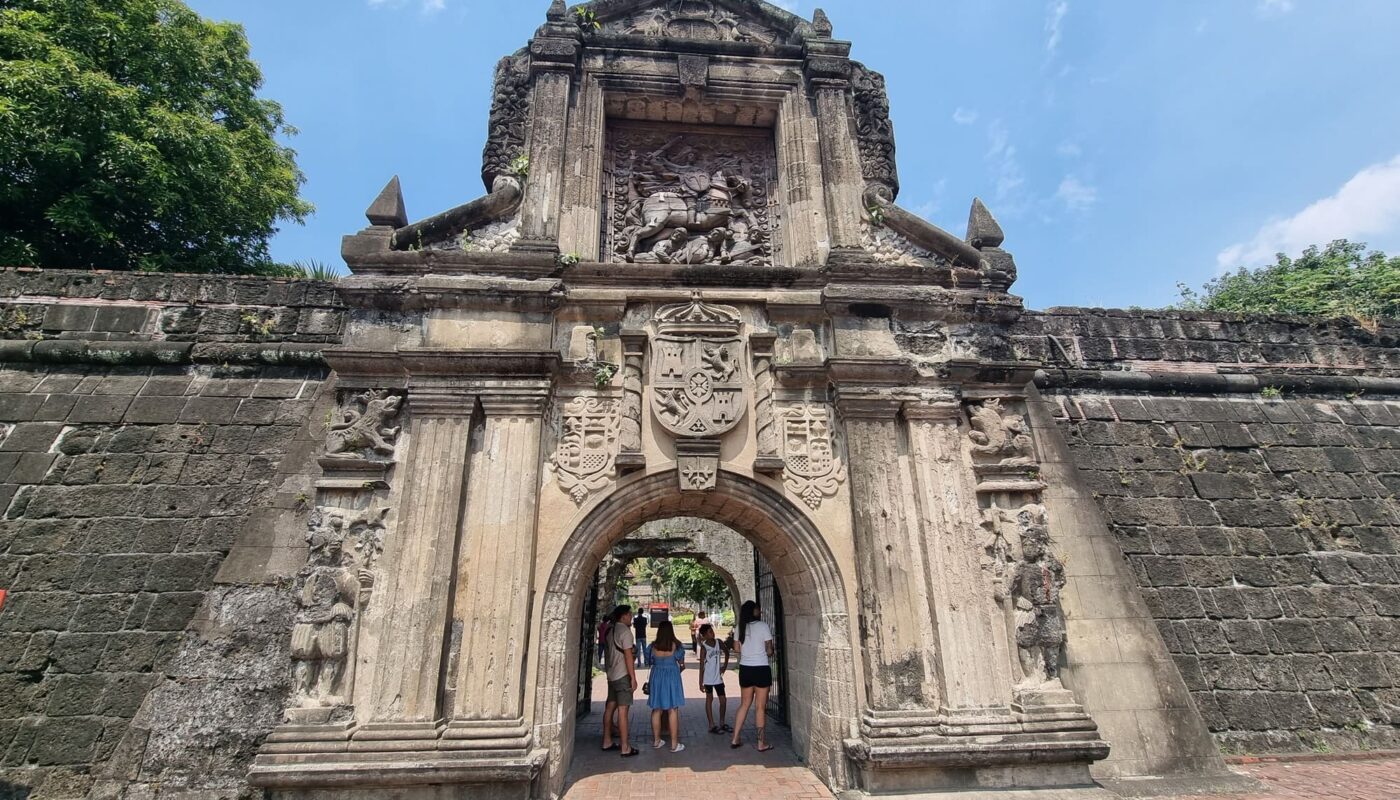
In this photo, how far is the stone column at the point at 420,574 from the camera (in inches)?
199

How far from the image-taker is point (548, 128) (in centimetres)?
738

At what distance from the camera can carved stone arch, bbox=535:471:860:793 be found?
5.52 m

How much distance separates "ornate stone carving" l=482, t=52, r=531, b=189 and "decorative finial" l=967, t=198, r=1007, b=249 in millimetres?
5312

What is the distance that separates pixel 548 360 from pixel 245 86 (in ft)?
45.0

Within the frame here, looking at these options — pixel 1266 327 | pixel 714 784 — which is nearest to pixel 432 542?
pixel 714 784

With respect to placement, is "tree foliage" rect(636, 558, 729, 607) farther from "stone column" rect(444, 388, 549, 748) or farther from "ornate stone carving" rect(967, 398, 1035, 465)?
"stone column" rect(444, 388, 549, 748)

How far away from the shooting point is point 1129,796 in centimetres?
537

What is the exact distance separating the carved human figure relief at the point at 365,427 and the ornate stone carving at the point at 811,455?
3.71 m

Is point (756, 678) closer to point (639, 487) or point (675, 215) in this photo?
point (639, 487)

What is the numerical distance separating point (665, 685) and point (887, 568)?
323cm

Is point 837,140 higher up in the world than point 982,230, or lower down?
higher up

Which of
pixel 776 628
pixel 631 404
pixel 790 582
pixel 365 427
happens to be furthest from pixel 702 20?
pixel 776 628

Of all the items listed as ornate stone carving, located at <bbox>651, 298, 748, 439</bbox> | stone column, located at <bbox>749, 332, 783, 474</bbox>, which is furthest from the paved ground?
Result: ornate stone carving, located at <bbox>651, 298, 748, 439</bbox>

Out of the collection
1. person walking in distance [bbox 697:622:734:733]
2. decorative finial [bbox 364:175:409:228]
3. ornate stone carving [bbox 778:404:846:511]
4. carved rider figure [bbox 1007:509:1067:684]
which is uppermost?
decorative finial [bbox 364:175:409:228]
